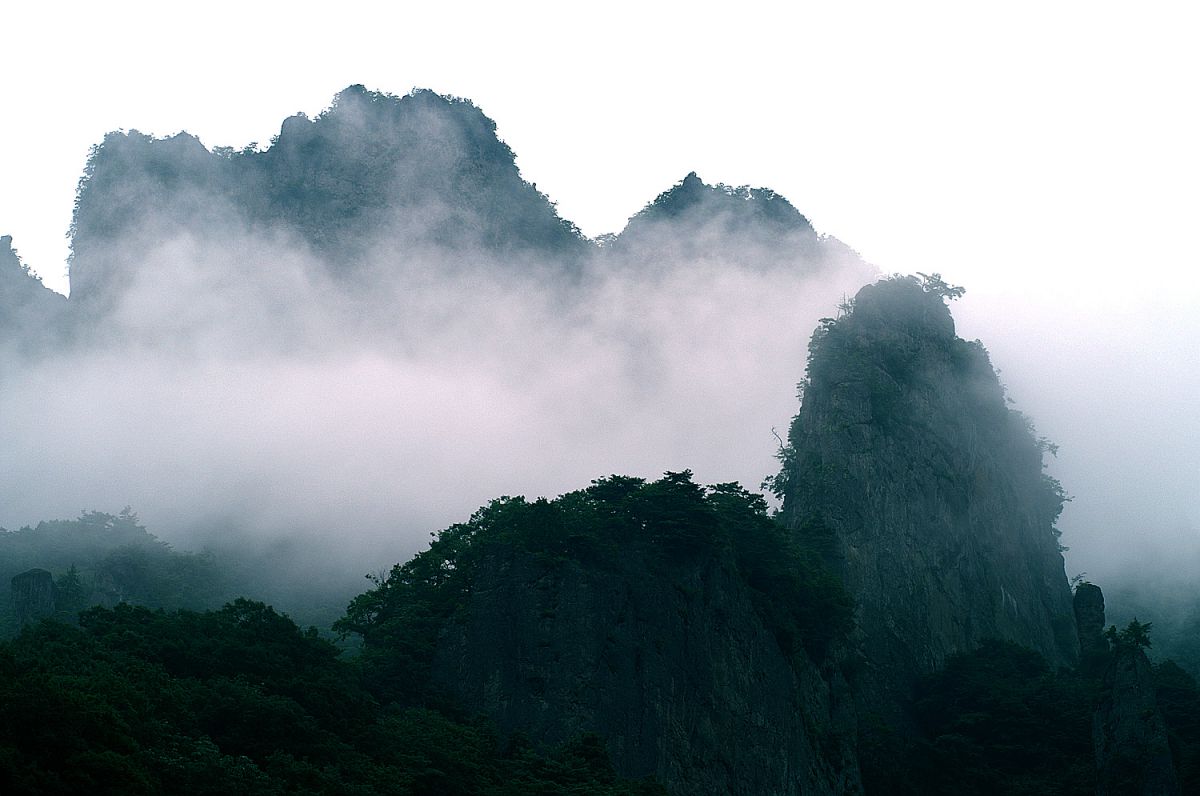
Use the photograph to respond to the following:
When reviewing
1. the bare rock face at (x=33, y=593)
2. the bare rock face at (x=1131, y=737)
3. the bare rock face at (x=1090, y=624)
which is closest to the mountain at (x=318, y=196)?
the bare rock face at (x=33, y=593)

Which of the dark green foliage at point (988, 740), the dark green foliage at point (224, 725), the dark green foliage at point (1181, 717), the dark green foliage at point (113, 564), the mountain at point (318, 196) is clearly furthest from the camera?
the mountain at point (318, 196)

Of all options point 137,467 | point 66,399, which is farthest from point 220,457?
point 66,399

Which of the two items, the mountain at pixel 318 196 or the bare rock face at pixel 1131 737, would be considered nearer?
the bare rock face at pixel 1131 737

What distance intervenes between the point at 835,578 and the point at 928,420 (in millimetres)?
18185

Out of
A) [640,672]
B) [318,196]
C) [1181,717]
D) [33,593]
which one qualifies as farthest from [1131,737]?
[318,196]

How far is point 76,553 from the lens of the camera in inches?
2854

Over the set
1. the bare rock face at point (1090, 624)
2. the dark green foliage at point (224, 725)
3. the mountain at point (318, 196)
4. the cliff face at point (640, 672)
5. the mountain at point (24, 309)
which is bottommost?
the dark green foliage at point (224, 725)

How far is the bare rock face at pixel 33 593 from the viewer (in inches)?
2186

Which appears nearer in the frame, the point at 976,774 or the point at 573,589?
the point at 573,589

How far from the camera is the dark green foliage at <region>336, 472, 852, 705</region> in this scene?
49094 millimetres

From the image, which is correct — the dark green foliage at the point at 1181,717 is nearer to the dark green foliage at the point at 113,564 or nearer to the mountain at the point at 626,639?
the mountain at the point at 626,639

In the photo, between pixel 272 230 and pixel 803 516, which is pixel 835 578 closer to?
pixel 803 516

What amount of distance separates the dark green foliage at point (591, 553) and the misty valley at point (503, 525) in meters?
0.18

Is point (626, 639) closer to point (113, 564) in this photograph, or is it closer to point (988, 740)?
point (988, 740)
